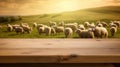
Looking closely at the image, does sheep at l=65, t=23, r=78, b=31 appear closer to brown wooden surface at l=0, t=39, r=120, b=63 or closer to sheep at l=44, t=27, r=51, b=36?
sheep at l=44, t=27, r=51, b=36

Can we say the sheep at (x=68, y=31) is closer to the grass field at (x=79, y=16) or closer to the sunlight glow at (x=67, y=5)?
the grass field at (x=79, y=16)

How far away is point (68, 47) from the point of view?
1.27 metres

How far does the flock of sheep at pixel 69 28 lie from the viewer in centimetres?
201

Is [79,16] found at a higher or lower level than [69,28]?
higher

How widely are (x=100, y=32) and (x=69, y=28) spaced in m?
0.28

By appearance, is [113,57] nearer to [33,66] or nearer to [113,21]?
[33,66]

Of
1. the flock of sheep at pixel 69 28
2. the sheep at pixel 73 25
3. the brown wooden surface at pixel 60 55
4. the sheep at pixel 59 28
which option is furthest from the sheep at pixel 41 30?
the brown wooden surface at pixel 60 55

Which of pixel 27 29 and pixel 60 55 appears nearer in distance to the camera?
pixel 60 55

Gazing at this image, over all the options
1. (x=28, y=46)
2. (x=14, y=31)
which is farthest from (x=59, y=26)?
(x=28, y=46)

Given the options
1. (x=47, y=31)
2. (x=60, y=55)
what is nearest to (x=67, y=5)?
(x=47, y=31)

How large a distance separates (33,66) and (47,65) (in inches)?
3.1

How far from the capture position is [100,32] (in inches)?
79.0

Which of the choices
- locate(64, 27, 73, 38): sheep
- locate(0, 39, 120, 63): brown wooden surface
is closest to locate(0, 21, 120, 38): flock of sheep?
locate(64, 27, 73, 38): sheep

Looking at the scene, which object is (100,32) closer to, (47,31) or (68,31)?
Answer: (68,31)
